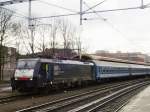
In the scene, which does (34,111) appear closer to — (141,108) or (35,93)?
(141,108)

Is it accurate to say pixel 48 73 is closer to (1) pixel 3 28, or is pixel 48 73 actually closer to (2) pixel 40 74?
(2) pixel 40 74

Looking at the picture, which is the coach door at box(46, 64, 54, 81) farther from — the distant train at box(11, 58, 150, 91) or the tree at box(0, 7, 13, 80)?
the tree at box(0, 7, 13, 80)

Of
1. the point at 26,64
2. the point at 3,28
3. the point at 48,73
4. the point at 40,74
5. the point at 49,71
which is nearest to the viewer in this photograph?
the point at 40,74

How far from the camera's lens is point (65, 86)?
3036 cm

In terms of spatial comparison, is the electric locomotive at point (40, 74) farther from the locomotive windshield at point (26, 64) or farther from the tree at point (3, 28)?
the tree at point (3, 28)

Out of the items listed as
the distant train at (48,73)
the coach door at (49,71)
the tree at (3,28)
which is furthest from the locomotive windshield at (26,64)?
the tree at (3,28)

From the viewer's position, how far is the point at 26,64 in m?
25.2

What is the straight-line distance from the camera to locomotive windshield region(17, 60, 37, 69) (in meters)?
24.8

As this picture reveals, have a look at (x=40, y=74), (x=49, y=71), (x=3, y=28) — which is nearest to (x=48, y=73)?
(x=49, y=71)

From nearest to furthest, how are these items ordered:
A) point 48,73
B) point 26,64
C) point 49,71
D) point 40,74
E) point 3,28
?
1. point 40,74
2. point 26,64
3. point 48,73
4. point 49,71
5. point 3,28

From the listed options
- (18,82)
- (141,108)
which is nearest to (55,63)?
(18,82)

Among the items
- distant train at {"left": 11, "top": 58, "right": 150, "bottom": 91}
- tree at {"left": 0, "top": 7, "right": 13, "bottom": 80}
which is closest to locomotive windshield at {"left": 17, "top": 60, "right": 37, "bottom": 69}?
distant train at {"left": 11, "top": 58, "right": 150, "bottom": 91}

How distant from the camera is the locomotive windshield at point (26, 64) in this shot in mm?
24798

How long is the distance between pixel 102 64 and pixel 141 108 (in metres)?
27.6
